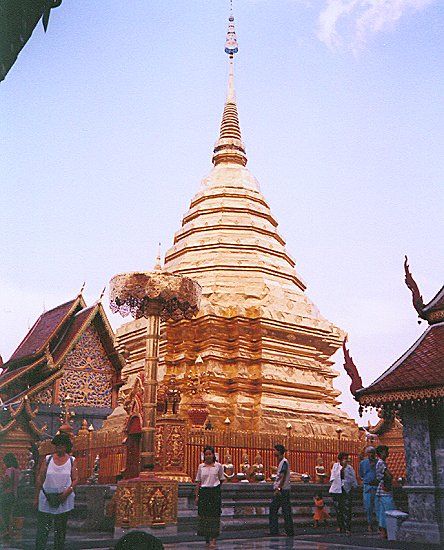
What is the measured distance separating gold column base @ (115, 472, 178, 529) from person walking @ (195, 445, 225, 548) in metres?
1.18

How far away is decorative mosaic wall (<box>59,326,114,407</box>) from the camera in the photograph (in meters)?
17.8

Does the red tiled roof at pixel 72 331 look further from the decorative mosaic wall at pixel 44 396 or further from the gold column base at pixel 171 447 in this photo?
the gold column base at pixel 171 447

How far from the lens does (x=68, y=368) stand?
17.9m

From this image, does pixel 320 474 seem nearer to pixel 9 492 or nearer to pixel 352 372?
pixel 352 372

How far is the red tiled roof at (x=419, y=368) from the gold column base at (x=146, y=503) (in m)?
2.84

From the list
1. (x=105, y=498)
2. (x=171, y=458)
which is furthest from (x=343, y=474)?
(x=105, y=498)

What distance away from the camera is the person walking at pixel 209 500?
7320 millimetres

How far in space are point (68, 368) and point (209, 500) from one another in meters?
11.2

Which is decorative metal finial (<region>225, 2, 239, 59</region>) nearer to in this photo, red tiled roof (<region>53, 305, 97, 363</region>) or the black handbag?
red tiled roof (<region>53, 305, 97, 363</region>)

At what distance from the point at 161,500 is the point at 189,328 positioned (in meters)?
7.26

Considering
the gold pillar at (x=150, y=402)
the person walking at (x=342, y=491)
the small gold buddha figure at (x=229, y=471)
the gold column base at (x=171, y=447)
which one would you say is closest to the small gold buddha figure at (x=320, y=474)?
the small gold buddha figure at (x=229, y=471)

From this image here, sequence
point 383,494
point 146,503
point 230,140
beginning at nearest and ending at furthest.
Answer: point 146,503 → point 383,494 → point 230,140

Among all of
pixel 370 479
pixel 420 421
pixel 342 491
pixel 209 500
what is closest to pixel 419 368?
pixel 420 421

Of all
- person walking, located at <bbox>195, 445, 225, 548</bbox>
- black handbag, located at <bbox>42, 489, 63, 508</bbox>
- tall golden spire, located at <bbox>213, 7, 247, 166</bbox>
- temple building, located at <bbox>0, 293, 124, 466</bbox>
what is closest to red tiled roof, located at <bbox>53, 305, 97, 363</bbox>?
temple building, located at <bbox>0, 293, 124, 466</bbox>
